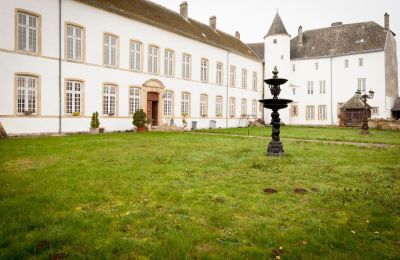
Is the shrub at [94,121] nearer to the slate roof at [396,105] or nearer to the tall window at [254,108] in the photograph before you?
the tall window at [254,108]

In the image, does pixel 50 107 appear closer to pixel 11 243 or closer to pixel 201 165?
pixel 201 165

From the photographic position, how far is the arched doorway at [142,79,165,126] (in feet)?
75.3

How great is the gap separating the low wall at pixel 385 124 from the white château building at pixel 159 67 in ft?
20.5

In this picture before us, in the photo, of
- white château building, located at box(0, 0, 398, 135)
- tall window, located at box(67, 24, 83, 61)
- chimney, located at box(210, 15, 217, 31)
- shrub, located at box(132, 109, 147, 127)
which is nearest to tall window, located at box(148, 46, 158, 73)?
white château building, located at box(0, 0, 398, 135)

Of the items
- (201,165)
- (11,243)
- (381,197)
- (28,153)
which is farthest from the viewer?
(28,153)

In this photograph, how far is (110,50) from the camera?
814 inches

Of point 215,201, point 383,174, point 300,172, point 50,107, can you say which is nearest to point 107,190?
point 215,201

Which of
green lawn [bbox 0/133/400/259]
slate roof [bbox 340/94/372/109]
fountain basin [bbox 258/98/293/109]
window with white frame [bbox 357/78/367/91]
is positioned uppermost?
window with white frame [bbox 357/78/367/91]

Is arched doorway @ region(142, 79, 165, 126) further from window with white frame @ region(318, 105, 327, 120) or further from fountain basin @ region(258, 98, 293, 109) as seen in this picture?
window with white frame @ region(318, 105, 327, 120)

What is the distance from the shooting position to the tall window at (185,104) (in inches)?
1042

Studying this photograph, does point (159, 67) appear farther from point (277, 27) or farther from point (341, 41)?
point (341, 41)

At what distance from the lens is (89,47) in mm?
19344

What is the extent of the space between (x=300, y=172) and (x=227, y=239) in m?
4.50

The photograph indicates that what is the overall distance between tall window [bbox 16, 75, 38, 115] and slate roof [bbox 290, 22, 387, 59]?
31844 millimetres
